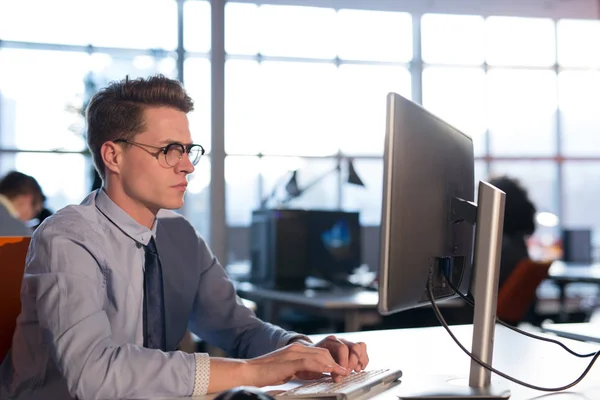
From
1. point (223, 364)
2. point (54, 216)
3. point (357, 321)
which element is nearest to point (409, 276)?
point (223, 364)

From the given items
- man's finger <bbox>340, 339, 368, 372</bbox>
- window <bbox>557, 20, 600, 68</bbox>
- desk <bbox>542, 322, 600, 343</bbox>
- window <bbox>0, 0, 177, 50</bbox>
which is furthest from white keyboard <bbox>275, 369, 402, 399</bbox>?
window <bbox>557, 20, 600, 68</bbox>

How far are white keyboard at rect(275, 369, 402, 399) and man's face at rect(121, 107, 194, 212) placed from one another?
529 mm

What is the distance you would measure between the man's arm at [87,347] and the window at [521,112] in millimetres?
8807

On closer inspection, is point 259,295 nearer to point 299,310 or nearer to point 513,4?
point 299,310

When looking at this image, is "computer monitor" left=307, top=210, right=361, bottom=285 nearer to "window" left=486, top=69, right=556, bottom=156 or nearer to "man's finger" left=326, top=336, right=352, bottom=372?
"man's finger" left=326, top=336, right=352, bottom=372

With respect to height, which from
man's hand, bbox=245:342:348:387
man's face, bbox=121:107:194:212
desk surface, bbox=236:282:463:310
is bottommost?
desk surface, bbox=236:282:463:310

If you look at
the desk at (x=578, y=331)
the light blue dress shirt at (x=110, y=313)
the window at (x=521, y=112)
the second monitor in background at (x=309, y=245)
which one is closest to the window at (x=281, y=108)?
the window at (x=521, y=112)

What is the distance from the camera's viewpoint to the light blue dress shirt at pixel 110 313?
1.24 meters

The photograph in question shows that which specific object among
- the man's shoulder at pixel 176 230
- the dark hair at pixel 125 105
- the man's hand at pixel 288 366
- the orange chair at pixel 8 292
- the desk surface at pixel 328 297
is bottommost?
the desk surface at pixel 328 297

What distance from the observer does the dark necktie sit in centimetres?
160

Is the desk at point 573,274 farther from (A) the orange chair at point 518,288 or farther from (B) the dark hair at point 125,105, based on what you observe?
(B) the dark hair at point 125,105

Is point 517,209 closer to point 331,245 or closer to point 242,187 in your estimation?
point 331,245

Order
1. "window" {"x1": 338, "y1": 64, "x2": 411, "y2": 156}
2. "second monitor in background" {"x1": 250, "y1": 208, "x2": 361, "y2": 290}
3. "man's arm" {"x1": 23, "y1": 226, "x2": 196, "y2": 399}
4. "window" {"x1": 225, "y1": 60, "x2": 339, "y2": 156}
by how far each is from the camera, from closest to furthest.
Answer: "man's arm" {"x1": 23, "y1": 226, "x2": 196, "y2": 399}
"second monitor in background" {"x1": 250, "y1": 208, "x2": 361, "y2": 290}
"window" {"x1": 225, "y1": 60, "x2": 339, "y2": 156}
"window" {"x1": 338, "y1": 64, "x2": 411, "y2": 156}

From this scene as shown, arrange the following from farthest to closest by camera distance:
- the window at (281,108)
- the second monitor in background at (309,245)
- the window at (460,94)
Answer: the window at (460,94)
the window at (281,108)
the second monitor in background at (309,245)
